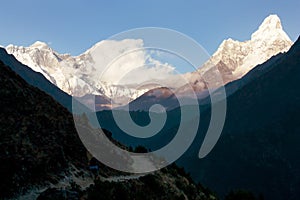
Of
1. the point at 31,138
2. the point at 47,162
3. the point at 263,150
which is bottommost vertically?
the point at 47,162

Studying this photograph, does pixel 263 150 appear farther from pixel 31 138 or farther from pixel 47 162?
pixel 47 162

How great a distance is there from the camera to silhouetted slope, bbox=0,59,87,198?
3191 cm

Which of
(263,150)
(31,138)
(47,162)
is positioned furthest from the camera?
(263,150)

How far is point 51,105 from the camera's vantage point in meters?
47.7

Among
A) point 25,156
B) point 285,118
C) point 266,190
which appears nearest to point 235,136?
point 285,118

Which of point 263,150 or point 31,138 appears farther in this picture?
point 263,150

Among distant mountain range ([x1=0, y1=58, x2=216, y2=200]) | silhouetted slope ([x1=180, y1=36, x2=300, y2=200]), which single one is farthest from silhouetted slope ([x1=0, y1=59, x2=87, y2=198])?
silhouetted slope ([x1=180, y1=36, x2=300, y2=200])

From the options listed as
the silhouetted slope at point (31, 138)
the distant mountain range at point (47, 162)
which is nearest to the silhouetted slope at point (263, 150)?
the distant mountain range at point (47, 162)

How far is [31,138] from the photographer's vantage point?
37125 mm

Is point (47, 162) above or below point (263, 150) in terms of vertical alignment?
below

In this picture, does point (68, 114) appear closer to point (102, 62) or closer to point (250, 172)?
point (102, 62)

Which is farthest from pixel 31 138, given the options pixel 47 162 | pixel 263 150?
pixel 263 150

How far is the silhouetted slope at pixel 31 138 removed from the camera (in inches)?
1256

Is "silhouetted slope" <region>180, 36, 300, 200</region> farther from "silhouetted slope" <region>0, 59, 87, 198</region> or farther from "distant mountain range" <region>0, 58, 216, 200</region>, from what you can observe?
"silhouetted slope" <region>0, 59, 87, 198</region>
